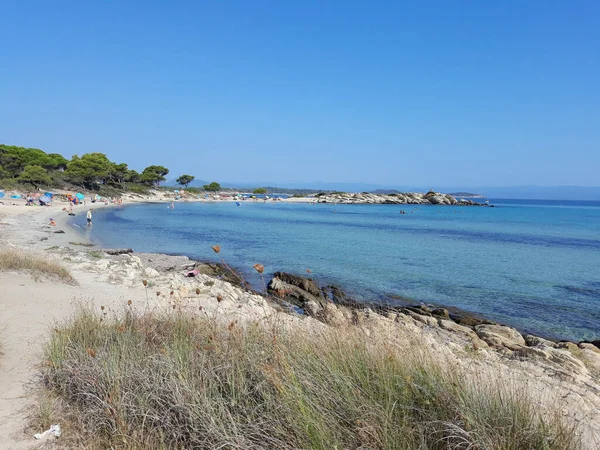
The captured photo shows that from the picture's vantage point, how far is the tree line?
6142 cm

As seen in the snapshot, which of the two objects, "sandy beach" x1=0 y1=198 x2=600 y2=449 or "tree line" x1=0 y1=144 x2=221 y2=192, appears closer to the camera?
"sandy beach" x1=0 y1=198 x2=600 y2=449

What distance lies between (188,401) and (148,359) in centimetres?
89

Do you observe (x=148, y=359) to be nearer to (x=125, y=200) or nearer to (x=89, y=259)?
(x=89, y=259)

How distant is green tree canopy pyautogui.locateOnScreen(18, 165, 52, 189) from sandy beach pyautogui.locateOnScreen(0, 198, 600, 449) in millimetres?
53269

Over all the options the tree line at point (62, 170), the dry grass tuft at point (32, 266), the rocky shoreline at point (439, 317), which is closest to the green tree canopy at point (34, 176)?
the tree line at point (62, 170)

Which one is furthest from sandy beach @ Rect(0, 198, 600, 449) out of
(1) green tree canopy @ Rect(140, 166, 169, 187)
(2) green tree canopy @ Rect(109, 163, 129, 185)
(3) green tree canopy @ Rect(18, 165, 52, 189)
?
(1) green tree canopy @ Rect(140, 166, 169, 187)

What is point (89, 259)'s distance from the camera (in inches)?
614

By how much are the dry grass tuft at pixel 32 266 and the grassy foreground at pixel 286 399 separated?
741cm

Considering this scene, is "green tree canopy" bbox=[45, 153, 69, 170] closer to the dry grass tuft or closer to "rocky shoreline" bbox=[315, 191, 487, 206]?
"rocky shoreline" bbox=[315, 191, 487, 206]

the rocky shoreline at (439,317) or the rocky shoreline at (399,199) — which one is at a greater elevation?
the rocky shoreline at (399,199)

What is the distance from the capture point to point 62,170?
81125mm

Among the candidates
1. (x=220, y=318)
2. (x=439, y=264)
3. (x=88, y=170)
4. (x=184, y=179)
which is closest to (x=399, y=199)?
(x=184, y=179)

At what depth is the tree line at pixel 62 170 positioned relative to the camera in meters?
61.4

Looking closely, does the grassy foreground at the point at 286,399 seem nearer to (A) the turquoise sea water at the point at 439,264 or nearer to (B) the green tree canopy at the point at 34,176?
(A) the turquoise sea water at the point at 439,264
